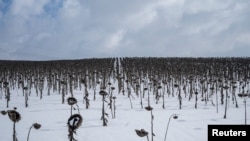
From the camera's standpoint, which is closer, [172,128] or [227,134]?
[227,134]

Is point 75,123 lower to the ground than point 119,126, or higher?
higher

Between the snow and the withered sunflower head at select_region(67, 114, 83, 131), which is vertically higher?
the withered sunflower head at select_region(67, 114, 83, 131)

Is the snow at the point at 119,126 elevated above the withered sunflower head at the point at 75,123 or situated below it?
below

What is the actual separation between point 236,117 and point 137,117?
5.78 m

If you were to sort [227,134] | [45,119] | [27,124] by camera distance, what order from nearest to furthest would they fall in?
[227,134]
[27,124]
[45,119]

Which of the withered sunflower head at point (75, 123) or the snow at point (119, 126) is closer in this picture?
the withered sunflower head at point (75, 123)

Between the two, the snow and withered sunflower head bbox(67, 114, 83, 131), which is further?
the snow

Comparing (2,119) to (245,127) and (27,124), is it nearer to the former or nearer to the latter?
(27,124)

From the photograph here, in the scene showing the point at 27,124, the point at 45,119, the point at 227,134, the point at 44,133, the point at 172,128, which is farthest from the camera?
the point at 45,119

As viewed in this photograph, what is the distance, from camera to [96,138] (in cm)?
1112

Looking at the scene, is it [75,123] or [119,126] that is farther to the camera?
[119,126]

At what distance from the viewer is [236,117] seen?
1641cm

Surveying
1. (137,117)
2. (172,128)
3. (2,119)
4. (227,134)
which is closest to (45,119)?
(2,119)

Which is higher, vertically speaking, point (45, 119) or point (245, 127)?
point (245, 127)
